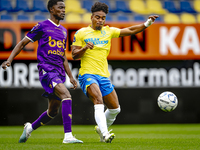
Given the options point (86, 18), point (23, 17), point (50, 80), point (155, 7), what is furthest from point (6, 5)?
point (50, 80)

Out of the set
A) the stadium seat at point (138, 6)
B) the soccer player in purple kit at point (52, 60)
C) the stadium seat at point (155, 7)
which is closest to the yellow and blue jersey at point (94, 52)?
the soccer player in purple kit at point (52, 60)

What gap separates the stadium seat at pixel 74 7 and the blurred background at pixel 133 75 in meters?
2.38

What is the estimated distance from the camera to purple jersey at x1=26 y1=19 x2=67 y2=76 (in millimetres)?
5312

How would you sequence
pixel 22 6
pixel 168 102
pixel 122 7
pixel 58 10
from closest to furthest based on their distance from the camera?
pixel 58 10, pixel 168 102, pixel 22 6, pixel 122 7

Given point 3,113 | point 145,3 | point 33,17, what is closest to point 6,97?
point 3,113

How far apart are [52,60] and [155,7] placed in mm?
8867

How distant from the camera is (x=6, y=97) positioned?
10.7 m

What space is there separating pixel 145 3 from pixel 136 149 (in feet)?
32.8

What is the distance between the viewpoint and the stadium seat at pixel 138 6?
1319 centimetres

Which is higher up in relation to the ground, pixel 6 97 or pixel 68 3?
pixel 68 3

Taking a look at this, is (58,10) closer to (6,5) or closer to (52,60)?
(52,60)

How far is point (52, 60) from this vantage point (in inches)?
210

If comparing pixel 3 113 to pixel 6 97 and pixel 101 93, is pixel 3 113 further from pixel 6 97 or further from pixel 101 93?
pixel 101 93

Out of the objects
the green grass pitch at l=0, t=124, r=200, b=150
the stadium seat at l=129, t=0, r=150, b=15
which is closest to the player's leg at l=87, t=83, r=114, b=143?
the green grass pitch at l=0, t=124, r=200, b=150
